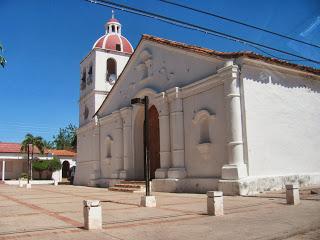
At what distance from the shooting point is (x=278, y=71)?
51.3ft

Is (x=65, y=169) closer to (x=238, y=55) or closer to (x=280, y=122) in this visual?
(x=280, y=122)

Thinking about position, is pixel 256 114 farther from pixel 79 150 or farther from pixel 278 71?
pixel 79 150

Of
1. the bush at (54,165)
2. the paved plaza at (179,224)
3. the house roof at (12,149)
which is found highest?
the house roof at (12,149)

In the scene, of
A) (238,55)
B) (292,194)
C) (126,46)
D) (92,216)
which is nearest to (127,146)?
(238,55)

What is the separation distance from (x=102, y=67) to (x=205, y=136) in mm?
15410

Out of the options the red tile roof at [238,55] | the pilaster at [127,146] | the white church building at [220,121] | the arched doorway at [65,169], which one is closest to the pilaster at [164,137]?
the white church building at [220,121]

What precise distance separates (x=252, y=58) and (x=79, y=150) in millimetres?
20485

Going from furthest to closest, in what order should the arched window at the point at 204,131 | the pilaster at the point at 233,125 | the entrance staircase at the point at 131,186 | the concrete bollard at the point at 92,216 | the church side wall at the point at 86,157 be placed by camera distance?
the church side wall at the point at 86,157
the entrance staircase at the point at 131,186
the arched window at the point at 204,131
the pilaster at the point at 233,125
the concrete bollard at the point at 92,216

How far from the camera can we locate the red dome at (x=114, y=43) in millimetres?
29984

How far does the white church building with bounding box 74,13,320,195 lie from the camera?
46.4 feet

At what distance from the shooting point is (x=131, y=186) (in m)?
19.4

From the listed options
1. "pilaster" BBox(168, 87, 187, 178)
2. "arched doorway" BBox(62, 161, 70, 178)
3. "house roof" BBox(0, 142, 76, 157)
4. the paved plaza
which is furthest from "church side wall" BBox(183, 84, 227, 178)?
"arched doorway" BBox(62, 161, 70, 178)

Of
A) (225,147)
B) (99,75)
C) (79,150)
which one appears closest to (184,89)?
(225,147)

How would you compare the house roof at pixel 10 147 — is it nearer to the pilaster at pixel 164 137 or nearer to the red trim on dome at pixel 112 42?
the red trim on dome at pixel 112 42
